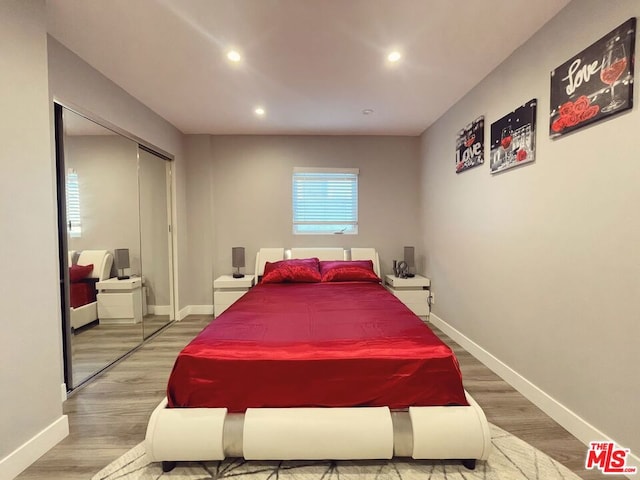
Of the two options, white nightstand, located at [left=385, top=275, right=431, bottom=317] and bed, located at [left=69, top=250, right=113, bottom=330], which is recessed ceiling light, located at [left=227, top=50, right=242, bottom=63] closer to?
bed, located at [left=69, top=250, right=113, bottom=330]

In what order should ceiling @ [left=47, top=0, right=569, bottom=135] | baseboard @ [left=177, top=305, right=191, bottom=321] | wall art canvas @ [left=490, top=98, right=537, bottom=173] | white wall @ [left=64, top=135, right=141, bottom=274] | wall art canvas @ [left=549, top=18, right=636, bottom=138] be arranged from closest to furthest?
wall art canvas @ [left=549, top=18, right=636, bottom=138], ceiling @ [left=47, top=0, right=569, bottom=135], wall art canvas @ [left=490, top=98, right=537, bottom=173], white wall @ [left=64, top=135, right=141, bottom=274], baseboard @ [left=177, top=305, right=191, bottom=321]

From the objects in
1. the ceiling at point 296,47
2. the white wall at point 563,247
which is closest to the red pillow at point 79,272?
the ceiling at point 296,47

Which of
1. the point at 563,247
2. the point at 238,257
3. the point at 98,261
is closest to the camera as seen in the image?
the point at 563,247

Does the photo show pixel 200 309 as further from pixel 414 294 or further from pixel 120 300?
pixel 414 294

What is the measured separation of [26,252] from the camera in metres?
1.60

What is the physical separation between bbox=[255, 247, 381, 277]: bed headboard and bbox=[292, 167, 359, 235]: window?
0.34m

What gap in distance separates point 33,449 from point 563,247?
338cm

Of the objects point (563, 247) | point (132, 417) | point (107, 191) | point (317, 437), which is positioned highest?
point (107, 191)

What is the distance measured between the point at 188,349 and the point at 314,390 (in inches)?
30.2

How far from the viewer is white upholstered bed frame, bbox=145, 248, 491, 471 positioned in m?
1.47

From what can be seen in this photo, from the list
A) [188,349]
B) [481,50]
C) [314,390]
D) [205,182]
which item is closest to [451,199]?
[481,50]

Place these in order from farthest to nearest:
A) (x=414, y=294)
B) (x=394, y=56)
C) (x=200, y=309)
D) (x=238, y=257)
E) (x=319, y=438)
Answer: (x=200, y=309) → (x=238, y=257) → (x=414, y=294) → (x=394, y=56) → (x=319, y=438)

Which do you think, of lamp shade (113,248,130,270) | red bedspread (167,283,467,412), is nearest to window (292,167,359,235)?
lamp shade (113,248,130,270)

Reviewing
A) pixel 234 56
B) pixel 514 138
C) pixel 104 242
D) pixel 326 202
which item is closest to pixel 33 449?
pixel 104 242
